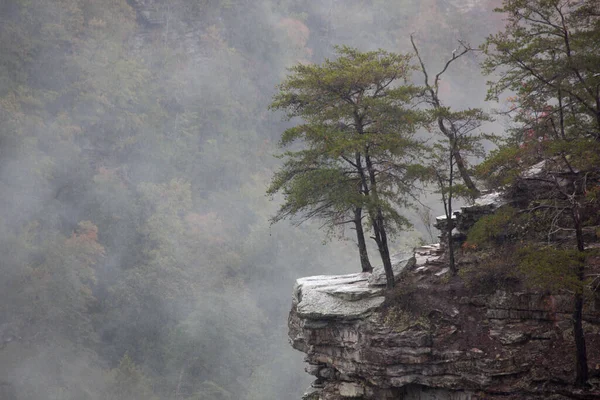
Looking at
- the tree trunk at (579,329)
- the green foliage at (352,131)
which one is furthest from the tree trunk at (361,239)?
the tree trunk at (579,329)

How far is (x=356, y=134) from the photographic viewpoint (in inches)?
537

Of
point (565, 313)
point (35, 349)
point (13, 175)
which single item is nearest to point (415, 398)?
point (565, 313)

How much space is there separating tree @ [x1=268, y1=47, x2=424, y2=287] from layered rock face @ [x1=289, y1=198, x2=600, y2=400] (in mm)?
1145

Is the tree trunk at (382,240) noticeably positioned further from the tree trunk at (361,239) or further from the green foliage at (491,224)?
the green foliage at (491,224)

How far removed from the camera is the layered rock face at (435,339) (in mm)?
11258

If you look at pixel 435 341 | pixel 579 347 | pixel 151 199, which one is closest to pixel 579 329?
pixel 579 347

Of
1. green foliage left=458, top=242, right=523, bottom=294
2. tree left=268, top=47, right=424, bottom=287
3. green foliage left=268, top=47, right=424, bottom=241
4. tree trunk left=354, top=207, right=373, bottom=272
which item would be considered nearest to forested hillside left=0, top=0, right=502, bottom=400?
tree trunk left=354, top=207, right=373, bottom=272

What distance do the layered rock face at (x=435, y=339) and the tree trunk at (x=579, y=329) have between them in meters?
0.29

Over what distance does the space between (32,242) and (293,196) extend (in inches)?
1248

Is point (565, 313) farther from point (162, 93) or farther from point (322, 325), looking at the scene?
point (162, 93)

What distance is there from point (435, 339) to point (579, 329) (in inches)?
130

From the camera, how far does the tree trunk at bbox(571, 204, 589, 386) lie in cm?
992

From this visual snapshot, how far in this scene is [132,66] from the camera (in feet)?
166

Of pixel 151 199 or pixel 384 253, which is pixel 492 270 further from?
pixel 151 199
